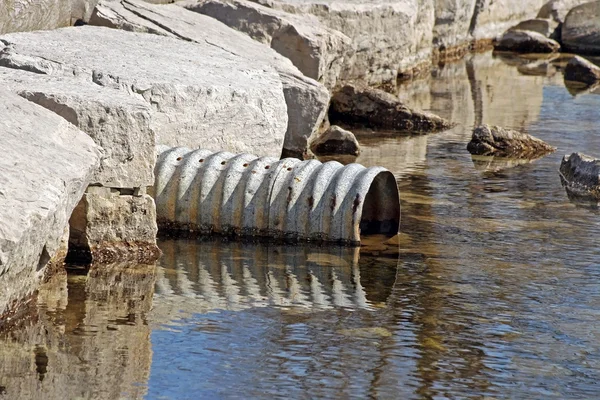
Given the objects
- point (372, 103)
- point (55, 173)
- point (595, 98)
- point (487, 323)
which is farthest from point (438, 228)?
point (595, 98)

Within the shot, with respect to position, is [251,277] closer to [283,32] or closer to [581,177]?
[581,177]

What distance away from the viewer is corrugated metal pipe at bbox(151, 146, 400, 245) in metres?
5.72

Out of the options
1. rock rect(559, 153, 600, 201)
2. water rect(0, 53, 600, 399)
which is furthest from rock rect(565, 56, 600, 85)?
water rect(0, 53, 600, 399)

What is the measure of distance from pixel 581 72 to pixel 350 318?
32.5ft

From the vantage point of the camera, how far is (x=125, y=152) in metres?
5.14

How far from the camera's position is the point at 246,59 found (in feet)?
24.4

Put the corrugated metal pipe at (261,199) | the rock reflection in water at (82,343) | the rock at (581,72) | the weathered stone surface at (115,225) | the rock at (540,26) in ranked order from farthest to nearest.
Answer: the rock at (540,26) < the rock at (581,72) < the corrugated metal pipe at (261,199) < the weathered stone surface at (115,225) < the rock reflection in water at (82,343)

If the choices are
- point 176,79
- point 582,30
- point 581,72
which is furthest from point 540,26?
point 176,79

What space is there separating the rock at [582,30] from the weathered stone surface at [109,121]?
1299 cm

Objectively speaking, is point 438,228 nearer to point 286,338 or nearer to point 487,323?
point 487,323

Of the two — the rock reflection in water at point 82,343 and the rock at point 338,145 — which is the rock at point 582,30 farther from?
the rock reflection in water at point 82,343

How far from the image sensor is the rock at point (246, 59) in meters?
6.78

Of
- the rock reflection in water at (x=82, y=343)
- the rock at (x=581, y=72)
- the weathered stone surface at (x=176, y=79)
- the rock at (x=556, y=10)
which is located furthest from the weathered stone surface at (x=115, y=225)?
the rock at (x=556, y=10)

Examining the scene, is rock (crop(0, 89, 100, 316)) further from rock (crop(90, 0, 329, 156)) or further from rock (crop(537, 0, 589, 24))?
rock (crop(537, 0, 589, 24))
